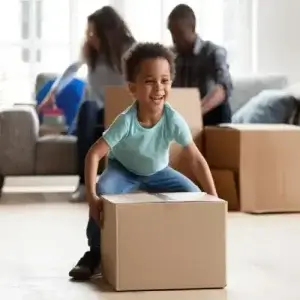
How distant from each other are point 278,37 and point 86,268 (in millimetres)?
3583

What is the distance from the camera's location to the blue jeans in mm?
2344

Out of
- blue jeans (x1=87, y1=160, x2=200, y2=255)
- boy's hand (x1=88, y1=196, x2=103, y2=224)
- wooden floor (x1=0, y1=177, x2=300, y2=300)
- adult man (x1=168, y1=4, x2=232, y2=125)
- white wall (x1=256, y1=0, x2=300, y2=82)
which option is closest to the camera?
wooden floor (x1=0, y1=177, x2=300, y2=300)

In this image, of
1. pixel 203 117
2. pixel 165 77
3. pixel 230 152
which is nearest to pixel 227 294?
pixel 165 77

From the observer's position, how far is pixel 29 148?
4.31 m

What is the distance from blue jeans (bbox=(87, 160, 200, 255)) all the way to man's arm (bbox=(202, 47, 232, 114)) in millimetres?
1702

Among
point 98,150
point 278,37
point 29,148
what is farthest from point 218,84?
point 98,150

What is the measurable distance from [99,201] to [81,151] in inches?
78.8

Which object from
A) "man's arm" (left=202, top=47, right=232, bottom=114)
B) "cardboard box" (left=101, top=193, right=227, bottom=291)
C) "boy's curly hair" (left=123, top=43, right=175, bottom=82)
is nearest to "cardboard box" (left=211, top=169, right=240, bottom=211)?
"man's arm" (left=202, top=47, right=232, bottom=114)

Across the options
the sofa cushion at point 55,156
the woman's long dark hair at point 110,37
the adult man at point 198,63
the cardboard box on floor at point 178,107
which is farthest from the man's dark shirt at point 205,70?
the sofa cushion at point 55,156

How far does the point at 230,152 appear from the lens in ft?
12.8

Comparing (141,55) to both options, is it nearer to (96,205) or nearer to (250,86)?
(96,205)

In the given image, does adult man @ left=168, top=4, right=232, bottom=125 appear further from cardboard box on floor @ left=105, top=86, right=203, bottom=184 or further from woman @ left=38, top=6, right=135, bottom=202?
woman @ left=38, top=6, right=135, bottom=202

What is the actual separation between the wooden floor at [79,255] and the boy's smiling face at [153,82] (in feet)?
1.65

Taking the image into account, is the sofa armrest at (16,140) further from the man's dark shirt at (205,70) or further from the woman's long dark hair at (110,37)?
the man's dark shirt at (205,70)
